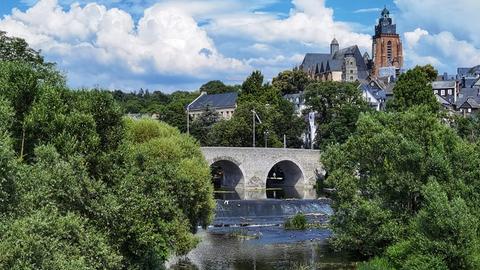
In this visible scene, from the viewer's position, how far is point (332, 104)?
81062 mm

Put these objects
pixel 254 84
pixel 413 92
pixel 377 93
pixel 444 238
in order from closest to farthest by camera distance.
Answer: pixel 444 238, pixel 413 92, pixel 254 84, pixel 377 93

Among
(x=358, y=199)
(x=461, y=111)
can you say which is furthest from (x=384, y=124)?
(x=461, y=111)

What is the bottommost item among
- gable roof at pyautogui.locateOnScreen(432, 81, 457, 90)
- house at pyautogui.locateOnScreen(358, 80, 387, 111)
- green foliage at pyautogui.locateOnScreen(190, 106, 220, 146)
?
green foliage at pyautogui.locateOnScreen(190, 106, 220, 146)

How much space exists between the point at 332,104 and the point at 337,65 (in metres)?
68.5

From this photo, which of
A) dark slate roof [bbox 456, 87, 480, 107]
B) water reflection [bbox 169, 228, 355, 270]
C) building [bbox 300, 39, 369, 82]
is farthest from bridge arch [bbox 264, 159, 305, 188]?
building [bbox 300, 39, 369, 82]

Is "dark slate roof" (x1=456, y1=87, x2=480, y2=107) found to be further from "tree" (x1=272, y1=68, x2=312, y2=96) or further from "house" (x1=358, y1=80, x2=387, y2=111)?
"tree" (x1=272, y1=68, x2=312, y2=96)

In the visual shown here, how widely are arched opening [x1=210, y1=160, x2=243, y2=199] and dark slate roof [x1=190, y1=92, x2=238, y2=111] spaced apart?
115 ft

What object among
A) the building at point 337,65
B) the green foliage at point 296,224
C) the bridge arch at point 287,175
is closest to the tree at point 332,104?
the bridge arch at point 287,175

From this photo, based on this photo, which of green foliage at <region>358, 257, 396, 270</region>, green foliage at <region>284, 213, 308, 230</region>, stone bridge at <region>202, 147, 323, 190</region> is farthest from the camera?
stone bridge at <region>202, 147, 323, 190</region>

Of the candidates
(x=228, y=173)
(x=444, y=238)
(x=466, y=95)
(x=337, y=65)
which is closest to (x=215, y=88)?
(x=337, y=65)

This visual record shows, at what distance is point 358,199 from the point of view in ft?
105

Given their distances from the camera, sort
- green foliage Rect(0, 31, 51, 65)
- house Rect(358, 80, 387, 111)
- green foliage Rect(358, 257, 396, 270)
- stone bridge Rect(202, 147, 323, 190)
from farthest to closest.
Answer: house Rect(358, 80, 387, 111) < stone bridge Rect(202, 147, 323, 190) < green foliage Rect(0, 31, 51, 65) < green foliage Rect(358, 257, 396, 270)

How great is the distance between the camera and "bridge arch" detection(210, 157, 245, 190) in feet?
235

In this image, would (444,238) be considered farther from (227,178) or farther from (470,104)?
(470,104)
